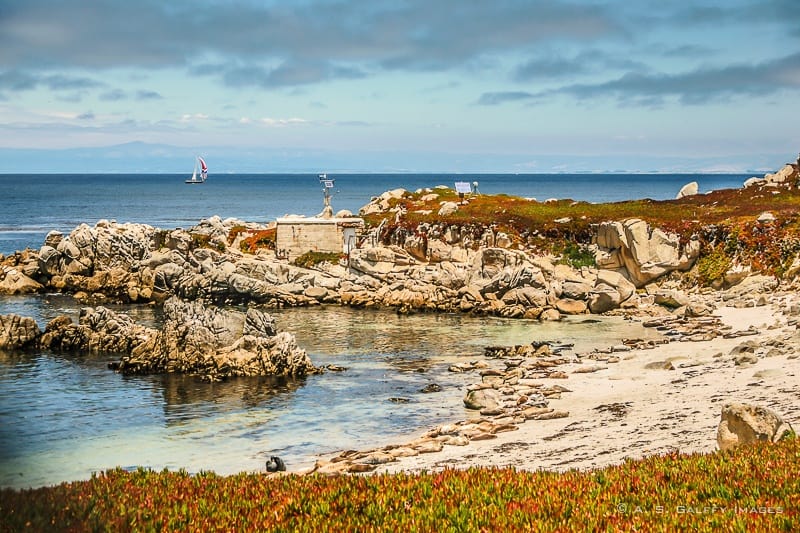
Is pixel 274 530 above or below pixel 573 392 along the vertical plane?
above

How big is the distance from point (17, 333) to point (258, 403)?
18678 mm

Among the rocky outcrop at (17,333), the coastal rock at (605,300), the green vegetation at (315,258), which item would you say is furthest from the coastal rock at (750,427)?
the green vegetation at (315,258)

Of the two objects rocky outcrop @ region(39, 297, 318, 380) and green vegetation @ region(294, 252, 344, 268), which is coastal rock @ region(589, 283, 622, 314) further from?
green vegetation @ region(294, 252, 344, 268)

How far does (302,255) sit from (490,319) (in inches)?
920

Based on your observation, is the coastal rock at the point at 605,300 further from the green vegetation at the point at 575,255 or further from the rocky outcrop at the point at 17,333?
the rocky outcrop at the point at 17,333

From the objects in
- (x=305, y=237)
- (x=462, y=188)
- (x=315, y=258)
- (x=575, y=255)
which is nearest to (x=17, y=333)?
(x=315, y=258)

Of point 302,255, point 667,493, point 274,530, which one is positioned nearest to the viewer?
point 274,530

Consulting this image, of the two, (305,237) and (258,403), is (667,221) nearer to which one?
(305,237)

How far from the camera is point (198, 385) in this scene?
3584 cm

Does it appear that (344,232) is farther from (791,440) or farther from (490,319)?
(791,440)

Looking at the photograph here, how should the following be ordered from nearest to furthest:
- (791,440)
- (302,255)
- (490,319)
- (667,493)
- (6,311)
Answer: (667,493), (791,440), (490,319), (6,311), (302,255)

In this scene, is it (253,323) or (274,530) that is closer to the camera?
(274,530)

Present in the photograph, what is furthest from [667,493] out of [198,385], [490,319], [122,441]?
[490,319]

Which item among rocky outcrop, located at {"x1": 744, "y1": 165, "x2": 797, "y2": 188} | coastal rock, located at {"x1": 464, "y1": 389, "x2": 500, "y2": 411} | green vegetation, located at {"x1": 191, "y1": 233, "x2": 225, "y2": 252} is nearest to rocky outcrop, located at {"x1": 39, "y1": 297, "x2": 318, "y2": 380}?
coastal rock, located at {"x1": 464, "y1": 389, "x2": 500, "y2": 411}
